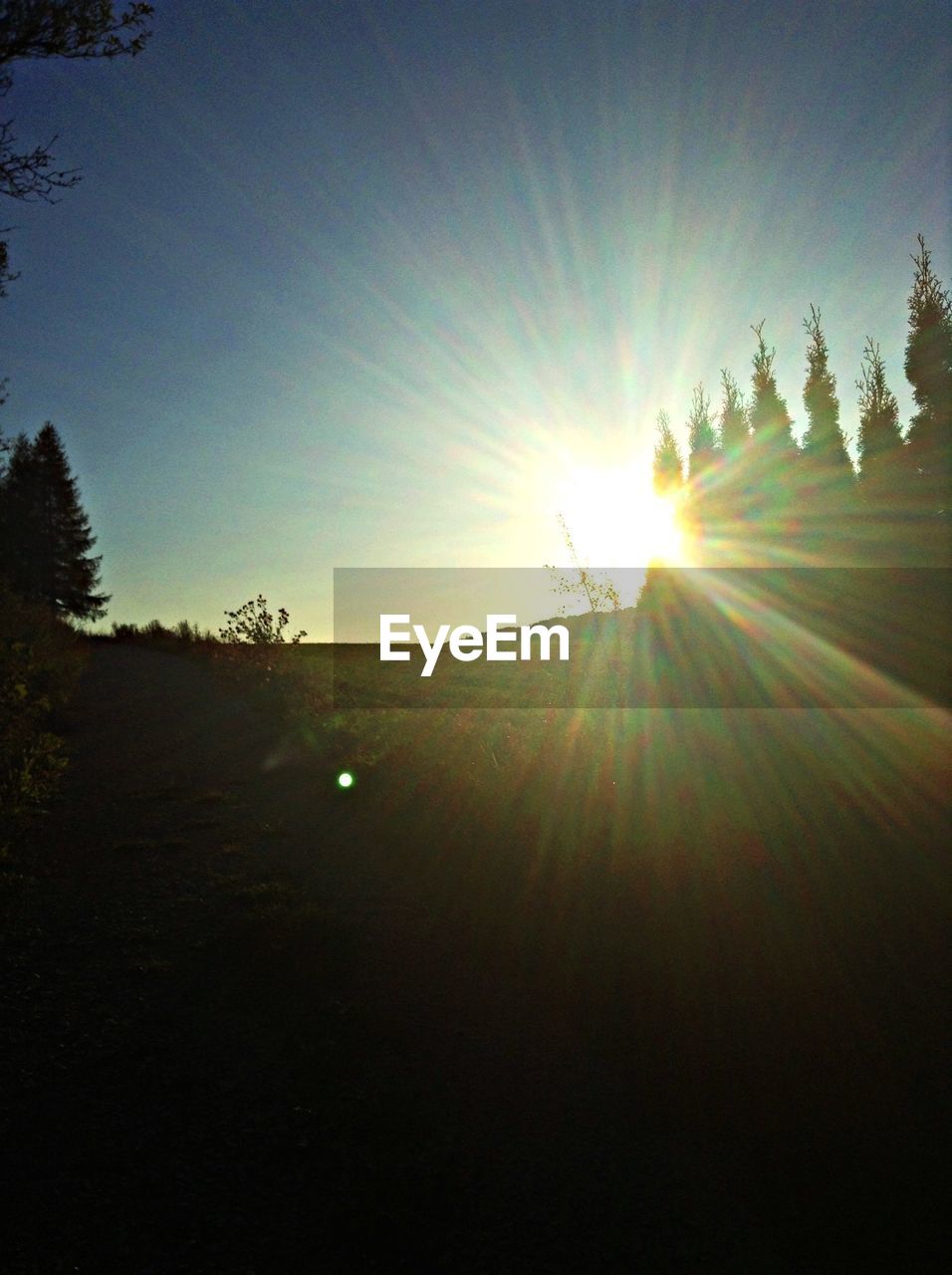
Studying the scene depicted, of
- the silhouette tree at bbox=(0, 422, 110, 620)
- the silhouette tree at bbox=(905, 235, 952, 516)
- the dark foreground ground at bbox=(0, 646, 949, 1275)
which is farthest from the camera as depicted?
the silhouette tree at bbox=(0, 422, 110, 620)

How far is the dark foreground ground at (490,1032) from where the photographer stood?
315 centimetres

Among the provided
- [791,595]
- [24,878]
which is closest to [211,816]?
[24,878]

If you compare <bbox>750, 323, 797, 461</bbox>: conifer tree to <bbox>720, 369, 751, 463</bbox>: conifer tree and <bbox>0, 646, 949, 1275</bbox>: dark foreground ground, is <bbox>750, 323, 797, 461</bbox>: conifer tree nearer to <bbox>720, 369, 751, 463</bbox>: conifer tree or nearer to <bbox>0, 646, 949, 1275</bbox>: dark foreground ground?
<bbox>720, 369, 751, 463</bbox>: conifer tree

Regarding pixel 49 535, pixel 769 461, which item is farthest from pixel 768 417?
pixel 49 535

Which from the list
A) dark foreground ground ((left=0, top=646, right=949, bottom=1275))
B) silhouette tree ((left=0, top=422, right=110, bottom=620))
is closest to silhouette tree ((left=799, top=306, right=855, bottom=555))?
dark foreground ground ((left=0, top=646, right=949, bottom=1275))

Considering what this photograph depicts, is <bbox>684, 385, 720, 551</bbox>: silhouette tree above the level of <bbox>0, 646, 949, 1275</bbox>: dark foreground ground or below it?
above

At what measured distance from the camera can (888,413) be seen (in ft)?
107

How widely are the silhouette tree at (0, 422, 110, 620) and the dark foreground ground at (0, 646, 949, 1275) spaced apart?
3141 centimetres

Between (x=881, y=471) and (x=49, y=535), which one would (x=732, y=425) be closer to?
(x=881, y=471)

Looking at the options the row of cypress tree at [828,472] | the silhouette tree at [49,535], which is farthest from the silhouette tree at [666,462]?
the silhouette tree at [49,535]

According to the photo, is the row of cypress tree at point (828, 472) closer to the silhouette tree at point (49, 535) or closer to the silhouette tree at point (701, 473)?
the silhouette tree at point (701, 473)

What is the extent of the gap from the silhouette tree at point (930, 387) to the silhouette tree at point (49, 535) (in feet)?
114

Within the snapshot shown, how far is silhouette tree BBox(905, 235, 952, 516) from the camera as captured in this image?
2902cm

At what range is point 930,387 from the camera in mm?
29453
